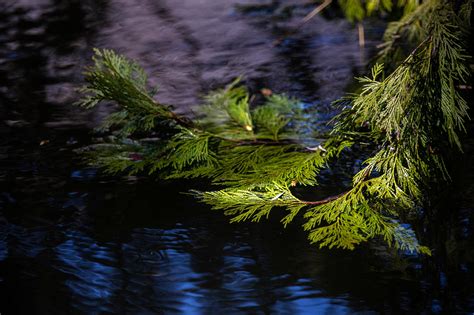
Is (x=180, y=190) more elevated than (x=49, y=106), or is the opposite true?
(x=49, y=106)

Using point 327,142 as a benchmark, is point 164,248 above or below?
below

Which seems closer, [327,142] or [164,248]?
[164,248]

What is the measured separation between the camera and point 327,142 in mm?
1496

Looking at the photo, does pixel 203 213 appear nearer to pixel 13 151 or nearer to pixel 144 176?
pixel 144 176

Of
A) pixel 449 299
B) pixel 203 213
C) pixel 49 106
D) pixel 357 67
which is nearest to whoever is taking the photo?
pixel 449 299

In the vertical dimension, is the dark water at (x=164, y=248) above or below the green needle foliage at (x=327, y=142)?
below

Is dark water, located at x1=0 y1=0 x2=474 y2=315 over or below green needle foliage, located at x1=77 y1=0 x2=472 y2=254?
below

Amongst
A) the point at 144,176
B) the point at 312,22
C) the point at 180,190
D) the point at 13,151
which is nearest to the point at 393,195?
the point at 180,190

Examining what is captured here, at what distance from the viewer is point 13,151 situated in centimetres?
185

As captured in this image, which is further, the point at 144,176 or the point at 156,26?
the point at 156,26

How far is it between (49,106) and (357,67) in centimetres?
128

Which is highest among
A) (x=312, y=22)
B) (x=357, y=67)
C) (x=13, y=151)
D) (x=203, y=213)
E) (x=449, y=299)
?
(x=312, y=22)

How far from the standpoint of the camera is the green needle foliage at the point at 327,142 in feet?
3.84

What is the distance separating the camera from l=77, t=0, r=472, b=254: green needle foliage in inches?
46.1
